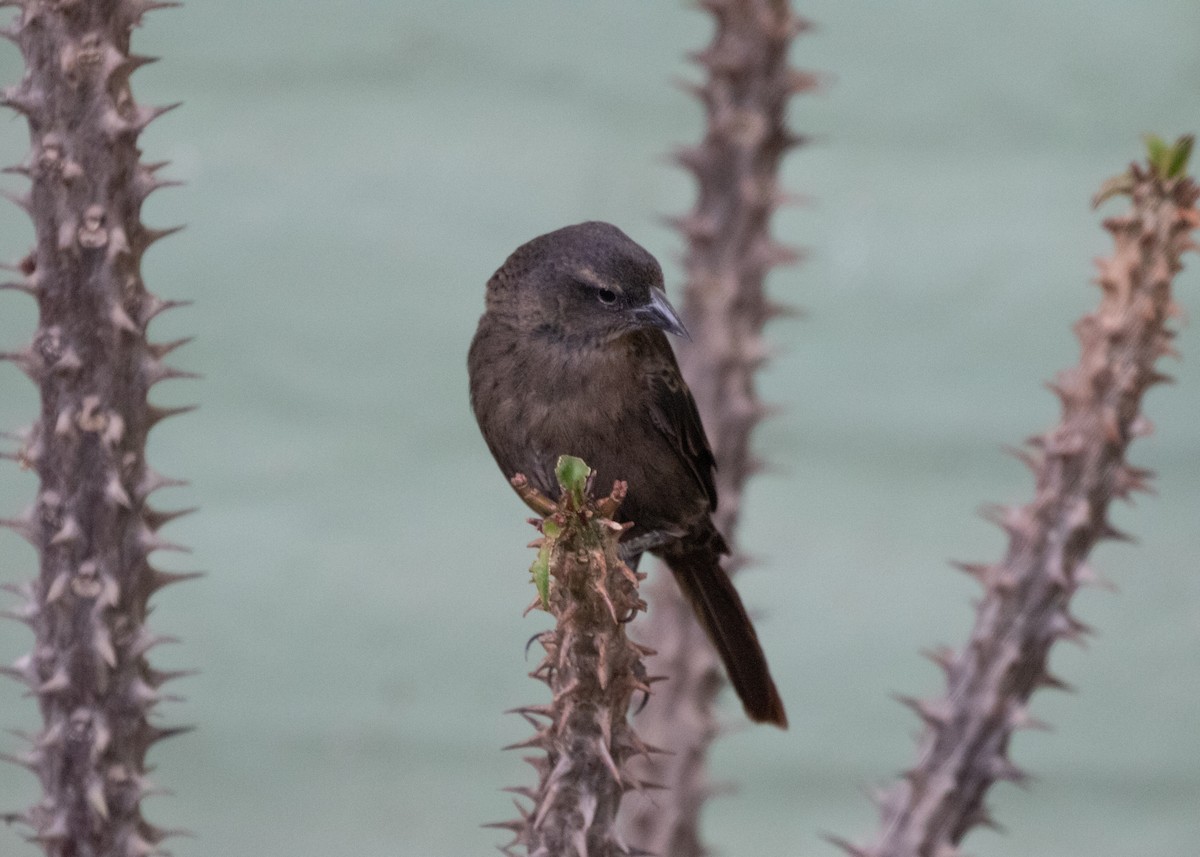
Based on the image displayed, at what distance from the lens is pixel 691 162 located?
1.83 metres

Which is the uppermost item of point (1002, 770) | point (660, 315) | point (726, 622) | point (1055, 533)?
point (660, 315)

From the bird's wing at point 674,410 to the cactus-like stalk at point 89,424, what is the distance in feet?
1.59

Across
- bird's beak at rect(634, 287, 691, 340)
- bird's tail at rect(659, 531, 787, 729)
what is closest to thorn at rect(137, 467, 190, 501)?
bird's beak at rect(634, 287, 691, 340)

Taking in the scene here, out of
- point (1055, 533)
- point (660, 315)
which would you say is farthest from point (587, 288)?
point (1055, 533)

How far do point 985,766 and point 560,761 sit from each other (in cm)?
62

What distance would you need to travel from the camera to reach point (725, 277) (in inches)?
71.4

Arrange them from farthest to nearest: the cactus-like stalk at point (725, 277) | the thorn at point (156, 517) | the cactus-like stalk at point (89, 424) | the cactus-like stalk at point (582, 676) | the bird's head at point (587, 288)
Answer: the cactus-like stalk at point (725, 277) < the bird's head at point (587, 288) < the thorn at point (156, 517) < the cactus-like stalk at point (89, 424) < the cactus-like stalk at point (582, 676)

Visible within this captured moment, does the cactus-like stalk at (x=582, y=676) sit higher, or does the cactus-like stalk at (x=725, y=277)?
the cactus-like stalk at (x=725, y=277)

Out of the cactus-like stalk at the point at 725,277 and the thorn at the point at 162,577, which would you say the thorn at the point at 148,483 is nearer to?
the thorn at the point at 162,577

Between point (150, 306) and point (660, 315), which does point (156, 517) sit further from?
point (660, 315)

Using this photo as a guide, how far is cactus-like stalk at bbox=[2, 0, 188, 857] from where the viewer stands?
1.17m

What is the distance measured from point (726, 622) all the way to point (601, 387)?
1.12 feet

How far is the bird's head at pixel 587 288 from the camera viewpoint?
139cm

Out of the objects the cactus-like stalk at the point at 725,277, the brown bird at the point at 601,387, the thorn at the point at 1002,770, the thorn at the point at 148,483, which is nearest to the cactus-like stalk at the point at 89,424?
the thorn at the point at 148,483
